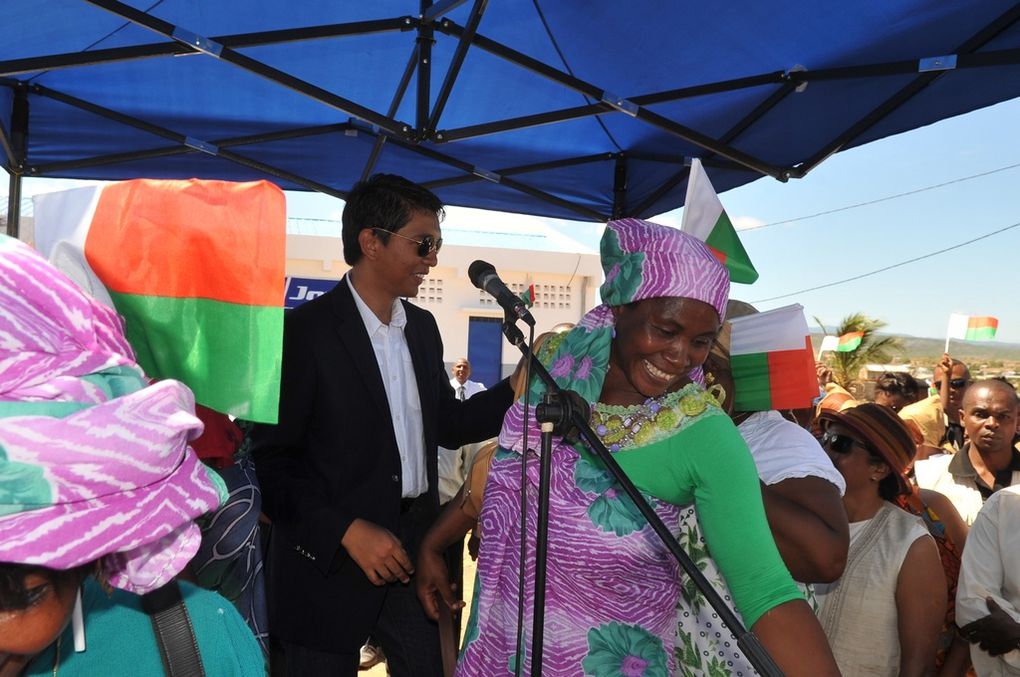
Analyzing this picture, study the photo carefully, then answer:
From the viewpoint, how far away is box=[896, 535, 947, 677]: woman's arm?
9.29ft

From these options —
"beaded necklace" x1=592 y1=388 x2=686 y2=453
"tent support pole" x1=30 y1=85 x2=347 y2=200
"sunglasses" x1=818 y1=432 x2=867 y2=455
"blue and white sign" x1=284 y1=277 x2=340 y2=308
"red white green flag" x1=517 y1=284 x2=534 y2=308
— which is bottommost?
"sunglasses" x1=818 y1=432 x2=867 y2=455

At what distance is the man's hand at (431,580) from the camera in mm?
2377

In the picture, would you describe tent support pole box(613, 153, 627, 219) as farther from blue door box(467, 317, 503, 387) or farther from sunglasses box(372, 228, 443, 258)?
blue door box(467, 317, 503, 387)

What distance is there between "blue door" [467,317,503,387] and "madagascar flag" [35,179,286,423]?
17277 mm

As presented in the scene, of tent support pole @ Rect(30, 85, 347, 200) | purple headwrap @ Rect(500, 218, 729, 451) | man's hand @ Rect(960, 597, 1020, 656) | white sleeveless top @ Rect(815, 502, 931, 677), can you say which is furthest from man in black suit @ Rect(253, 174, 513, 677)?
tent support pole @ Rect(30, 85, 347, 200)

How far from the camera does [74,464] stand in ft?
2.85

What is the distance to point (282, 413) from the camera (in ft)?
8.04

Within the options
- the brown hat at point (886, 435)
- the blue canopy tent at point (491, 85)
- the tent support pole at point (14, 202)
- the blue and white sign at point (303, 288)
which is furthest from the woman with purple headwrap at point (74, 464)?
the blue and white sign at point (303, 288)

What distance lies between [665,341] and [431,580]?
1.03 metres

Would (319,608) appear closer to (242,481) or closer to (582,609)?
(242,481)

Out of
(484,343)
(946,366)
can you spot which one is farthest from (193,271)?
(484,343)

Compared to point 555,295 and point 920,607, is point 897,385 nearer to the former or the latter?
point 920,607

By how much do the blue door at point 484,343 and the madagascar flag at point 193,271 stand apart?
1728 centimetres

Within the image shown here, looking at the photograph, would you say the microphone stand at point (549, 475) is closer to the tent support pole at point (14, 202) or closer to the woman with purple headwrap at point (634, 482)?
the woman with purple headwrap at point (634, 482)
